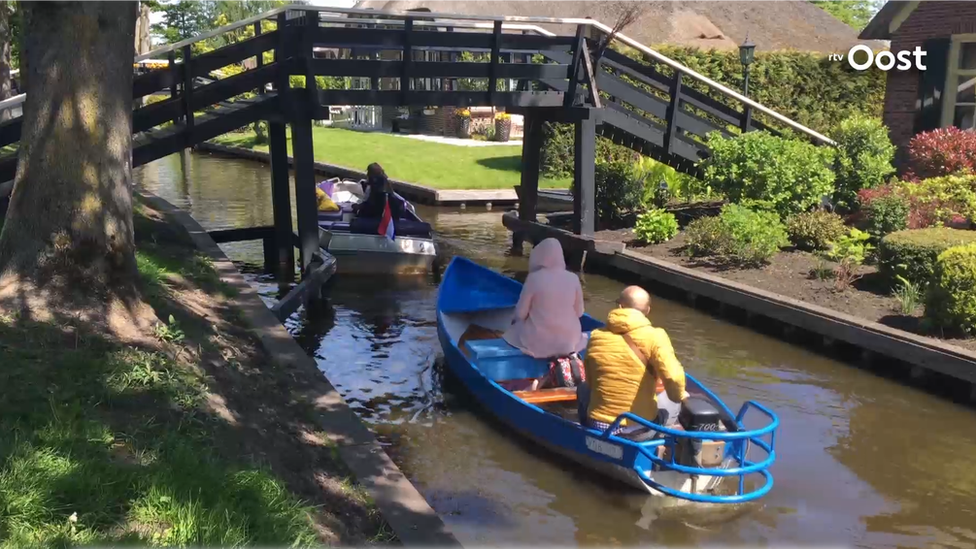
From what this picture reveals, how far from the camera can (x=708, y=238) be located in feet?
43.6

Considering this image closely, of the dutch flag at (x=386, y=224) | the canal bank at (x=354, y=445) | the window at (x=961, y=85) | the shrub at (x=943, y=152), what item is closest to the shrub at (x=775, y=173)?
the shrub at (x=943, y=152)

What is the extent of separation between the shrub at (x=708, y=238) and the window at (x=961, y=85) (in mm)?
5719

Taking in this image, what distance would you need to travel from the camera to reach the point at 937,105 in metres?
15.5

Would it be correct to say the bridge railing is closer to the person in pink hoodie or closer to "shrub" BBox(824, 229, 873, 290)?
"shrub" BBox(824, 229, 873, 290)

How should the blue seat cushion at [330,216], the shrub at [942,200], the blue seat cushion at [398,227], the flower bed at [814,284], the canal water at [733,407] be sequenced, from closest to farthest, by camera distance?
the canal water at [733,407], the flower bed at [814,284], the shrub at [942,200], the blue seat cushion at [398,227], the blue seat cushion at [330,216]

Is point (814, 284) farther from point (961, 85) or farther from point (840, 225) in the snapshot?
point (961, 85)

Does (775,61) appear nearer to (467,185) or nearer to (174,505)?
(467,185)

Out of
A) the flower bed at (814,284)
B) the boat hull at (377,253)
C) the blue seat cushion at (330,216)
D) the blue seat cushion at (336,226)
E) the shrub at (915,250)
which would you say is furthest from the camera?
the blue seat cushion at (330,216)

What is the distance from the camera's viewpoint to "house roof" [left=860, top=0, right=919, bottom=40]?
16.0 m

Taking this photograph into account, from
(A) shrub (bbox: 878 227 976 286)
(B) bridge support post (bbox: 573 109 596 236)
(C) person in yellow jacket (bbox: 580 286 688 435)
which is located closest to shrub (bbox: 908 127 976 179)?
(A) shrub (bbox: 878 227 976 286)

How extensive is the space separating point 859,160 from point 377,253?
817cm

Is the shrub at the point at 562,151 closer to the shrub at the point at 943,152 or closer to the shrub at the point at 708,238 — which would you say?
the shrub at the point at 943,152

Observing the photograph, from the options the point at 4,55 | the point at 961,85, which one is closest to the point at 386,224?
the point at 4,55

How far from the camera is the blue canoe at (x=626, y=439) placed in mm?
6277
